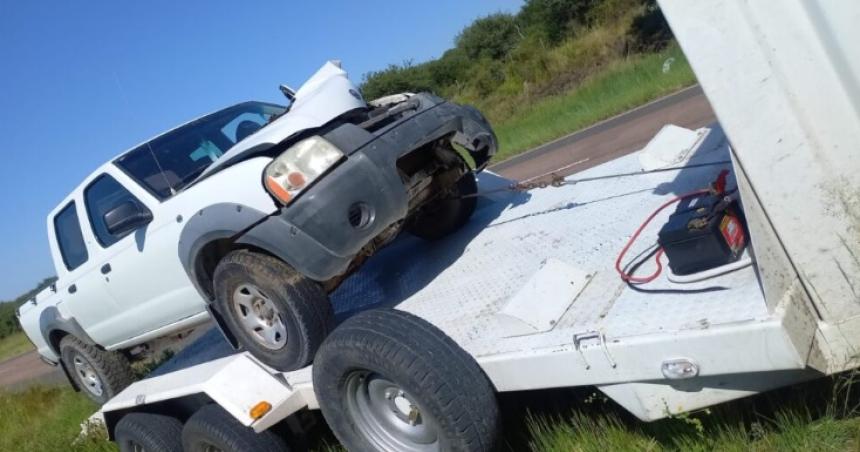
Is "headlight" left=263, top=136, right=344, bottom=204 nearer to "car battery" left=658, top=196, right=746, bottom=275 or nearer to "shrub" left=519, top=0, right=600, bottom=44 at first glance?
"car battery" left=658, top=196, right=746, bottom=275

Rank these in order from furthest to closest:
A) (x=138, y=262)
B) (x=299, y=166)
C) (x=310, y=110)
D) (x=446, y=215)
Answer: (x=138, y=262), (x=446, y=215), (x=310, y=110), (x=299, y=166)

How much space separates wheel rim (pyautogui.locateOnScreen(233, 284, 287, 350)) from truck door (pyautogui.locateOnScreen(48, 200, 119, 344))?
2.11 metres

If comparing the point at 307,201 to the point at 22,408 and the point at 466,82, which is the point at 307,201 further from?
the point at 466,82

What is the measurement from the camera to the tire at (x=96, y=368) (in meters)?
6.57

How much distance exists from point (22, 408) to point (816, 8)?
10.7 metres

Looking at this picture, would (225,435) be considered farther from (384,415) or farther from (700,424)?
(700,424)

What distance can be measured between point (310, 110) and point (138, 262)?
186cm

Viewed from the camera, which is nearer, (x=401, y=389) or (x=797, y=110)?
(x=797, y=110)

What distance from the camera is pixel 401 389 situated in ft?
11.3

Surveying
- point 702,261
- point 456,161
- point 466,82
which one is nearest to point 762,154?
point 702,261

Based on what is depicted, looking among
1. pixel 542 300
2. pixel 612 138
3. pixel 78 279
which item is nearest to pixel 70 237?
pixel 78 279

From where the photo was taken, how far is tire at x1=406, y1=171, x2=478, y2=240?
528cm

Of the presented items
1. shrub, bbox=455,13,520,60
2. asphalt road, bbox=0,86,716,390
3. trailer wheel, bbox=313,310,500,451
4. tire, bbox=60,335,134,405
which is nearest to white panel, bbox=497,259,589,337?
trailer wheel, bbox=313,310,500,451

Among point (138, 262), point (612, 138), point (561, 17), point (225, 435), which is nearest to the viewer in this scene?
point (225, 435)
